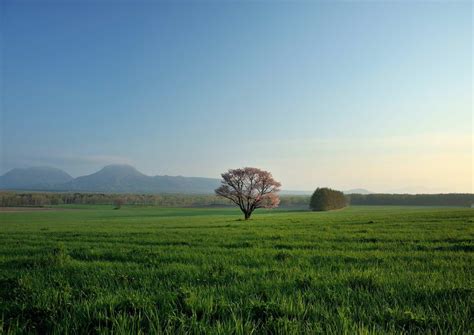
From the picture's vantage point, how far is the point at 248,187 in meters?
58.7

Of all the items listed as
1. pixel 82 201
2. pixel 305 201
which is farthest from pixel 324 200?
pixel 82 201

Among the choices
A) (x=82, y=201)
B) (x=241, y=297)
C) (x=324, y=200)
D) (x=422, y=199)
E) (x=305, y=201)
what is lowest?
(x=82, y=201)

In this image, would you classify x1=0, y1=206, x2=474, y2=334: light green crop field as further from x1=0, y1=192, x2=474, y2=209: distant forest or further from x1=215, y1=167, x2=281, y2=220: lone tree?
x1=0, y1=192, x2=474, y2=209: distant forest

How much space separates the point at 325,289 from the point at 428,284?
233cm

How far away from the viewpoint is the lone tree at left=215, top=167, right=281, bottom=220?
58500mm

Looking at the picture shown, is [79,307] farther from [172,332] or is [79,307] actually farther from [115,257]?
[115,257]

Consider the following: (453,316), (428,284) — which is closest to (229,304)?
(453,316)

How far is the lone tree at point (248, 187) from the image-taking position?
5850 cm

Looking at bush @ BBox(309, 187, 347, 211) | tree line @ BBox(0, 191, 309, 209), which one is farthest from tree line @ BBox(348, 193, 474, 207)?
bush @ BBox(309, 187, 347, 211)

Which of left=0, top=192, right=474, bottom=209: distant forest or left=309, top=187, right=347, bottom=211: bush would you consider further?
left=0, top=192, right=474, bottom=209: distant forest

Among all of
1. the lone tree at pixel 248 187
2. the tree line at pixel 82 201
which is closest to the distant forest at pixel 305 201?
the tree line at pixel 82 201

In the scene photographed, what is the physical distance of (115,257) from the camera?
11562 millimetres

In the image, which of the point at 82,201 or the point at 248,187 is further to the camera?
the point at 82,201

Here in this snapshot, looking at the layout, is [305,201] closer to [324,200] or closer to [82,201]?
[324,200]
